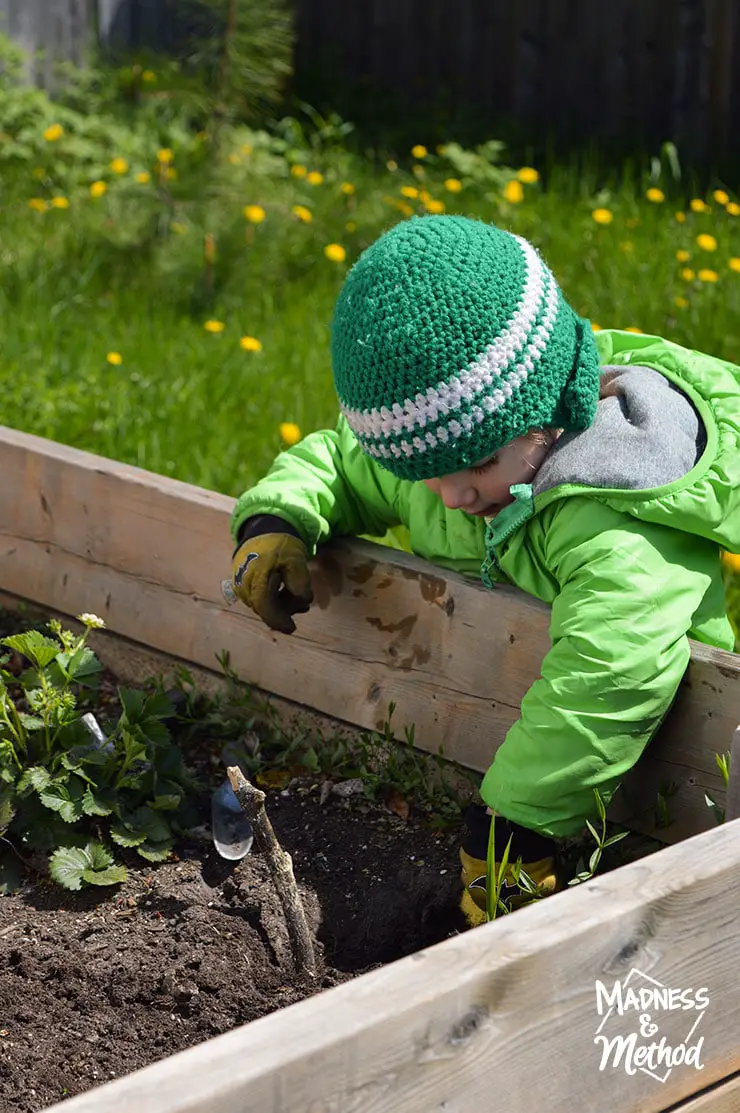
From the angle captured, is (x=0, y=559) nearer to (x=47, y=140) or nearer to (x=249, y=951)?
(x=249, y=951)

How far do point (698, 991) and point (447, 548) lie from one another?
0.95m

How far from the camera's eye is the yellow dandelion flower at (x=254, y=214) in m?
4.55

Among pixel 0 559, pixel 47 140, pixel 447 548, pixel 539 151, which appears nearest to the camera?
pixel 447 548

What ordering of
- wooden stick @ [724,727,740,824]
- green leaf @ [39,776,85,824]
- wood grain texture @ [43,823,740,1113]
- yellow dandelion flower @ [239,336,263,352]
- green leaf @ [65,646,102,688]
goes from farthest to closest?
yellow dandelion flower @ [239,336,263,352] → green leaf @ [65,646,102,688] → green leaf @ [39,776,85,824] → wooden stick @ [724,727,740,824] → wood grain texture @ [43,823,740,1113]

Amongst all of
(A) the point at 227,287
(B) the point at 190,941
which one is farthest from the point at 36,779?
(A) the point at 227,287

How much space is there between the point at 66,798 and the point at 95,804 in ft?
0.15

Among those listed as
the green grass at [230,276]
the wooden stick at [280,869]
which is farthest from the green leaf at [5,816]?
the green grass at [230,276]

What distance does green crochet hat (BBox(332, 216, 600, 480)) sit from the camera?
184 cm

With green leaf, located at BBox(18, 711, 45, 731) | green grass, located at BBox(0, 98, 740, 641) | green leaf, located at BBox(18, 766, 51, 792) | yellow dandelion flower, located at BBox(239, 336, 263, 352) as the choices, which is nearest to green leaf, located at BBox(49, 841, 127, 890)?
green leaf, located at BBox(18, 766, 51, 792)

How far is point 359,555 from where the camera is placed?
7.73ft

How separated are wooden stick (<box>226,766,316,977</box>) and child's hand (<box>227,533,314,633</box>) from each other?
47 cm

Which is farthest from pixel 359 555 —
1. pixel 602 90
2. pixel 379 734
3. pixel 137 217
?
pixel 602 90

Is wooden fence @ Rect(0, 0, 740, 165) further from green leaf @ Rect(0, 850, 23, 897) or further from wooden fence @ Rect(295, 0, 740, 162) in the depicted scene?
green leaf @ Rect(0, 850, 23, 897)

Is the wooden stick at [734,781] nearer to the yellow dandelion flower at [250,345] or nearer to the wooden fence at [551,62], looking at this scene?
the yellow dandelion flower at [250,345]
